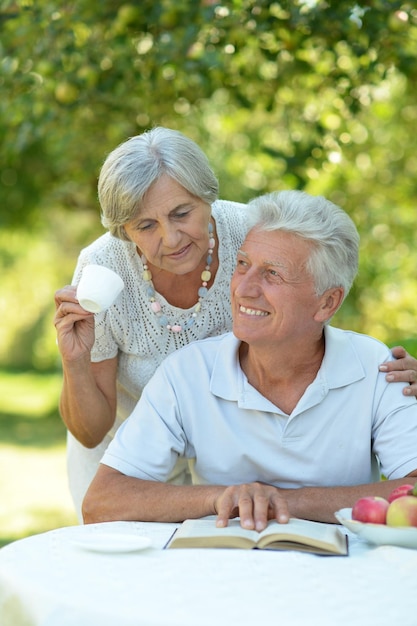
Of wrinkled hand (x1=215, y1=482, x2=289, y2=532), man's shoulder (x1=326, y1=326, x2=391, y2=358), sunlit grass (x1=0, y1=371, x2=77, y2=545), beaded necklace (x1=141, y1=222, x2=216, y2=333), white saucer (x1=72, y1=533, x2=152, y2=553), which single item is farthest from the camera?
sunlit grass (x1=0, y1=371, x2=77, y2=545)

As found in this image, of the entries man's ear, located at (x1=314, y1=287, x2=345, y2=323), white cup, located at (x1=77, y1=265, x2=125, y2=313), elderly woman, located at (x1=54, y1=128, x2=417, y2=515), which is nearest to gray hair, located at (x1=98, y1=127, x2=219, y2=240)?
elderly woman, located at (x1=54, y1=128, x2=417, y2=515)

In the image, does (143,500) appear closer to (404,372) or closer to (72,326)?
(72,326)

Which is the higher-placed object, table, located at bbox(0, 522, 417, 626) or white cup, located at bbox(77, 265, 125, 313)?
white cup, located at bbox(77, 265, 125, 313)

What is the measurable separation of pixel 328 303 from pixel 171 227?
1.73ft

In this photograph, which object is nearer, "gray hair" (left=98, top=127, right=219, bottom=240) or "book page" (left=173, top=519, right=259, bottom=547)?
Result: "book page" (left=173, top=519, right=259, bottom=547)

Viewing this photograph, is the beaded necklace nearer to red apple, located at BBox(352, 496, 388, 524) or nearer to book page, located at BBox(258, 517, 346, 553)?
book page, located at BBox(258, 517, 346, 553)

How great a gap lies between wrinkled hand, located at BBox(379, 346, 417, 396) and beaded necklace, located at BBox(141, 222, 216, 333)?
29.4 inches

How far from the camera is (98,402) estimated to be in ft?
10.9

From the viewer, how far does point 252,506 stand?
7.93 feet

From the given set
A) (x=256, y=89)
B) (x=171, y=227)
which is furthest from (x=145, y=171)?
(x=256, y=89)

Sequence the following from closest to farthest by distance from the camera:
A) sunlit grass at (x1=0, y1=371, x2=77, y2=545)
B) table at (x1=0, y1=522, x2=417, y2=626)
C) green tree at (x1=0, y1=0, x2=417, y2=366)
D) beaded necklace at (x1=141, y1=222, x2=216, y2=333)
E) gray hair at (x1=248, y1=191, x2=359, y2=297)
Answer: table at (x1=0, y1=522, x2=417, y2=626) < gray hair at (x1=248, y1=191, x2=359, y2=297) < beaded necklace at (x1=141, y1=222, x2=216, y2=333) < green tree at (x1=0, y1=0, x2=417, y2=366) < sunlit grass at (x1=0, y1=371, x2=77, y2=545)

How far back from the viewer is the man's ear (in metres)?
2.83

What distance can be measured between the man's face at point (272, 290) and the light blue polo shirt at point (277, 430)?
0.56 feet

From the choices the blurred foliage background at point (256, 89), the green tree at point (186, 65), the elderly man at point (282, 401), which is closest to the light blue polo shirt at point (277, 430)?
the elderly man at point (282, 401)
